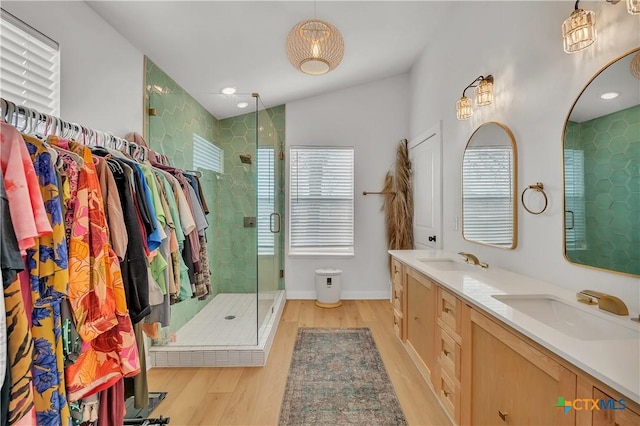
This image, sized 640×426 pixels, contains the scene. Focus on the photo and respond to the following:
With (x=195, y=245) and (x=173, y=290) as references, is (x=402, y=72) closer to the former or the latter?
(x=195, y=245)

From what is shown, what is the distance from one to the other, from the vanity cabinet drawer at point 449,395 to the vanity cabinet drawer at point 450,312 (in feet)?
0.91

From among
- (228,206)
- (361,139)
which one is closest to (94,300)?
(228,206)

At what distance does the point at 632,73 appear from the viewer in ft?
3.93

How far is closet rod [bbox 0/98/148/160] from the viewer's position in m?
0.94

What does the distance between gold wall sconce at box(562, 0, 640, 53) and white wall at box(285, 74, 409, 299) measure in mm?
2743

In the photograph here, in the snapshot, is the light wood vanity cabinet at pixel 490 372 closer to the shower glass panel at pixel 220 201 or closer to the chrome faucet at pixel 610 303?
the chrome faucet at pixel 610 303

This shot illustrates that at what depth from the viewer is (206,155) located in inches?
121

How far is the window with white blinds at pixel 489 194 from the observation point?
2.00m

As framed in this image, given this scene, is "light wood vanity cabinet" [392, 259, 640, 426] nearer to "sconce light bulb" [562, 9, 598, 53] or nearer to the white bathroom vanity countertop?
the white bathroom vanity countertop

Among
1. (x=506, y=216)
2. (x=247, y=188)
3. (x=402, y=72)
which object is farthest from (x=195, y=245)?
(x=402, y=72)

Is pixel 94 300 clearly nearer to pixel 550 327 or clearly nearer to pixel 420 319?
pixel 550 327

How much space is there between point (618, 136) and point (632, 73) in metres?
0.24

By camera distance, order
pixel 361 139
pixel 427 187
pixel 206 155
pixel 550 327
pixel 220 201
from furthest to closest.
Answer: pixel 361 139 → pixel 427 187 → pixel 220 201 → pixel 206 155 → pixel 550 327

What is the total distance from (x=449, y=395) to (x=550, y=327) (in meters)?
0.85
